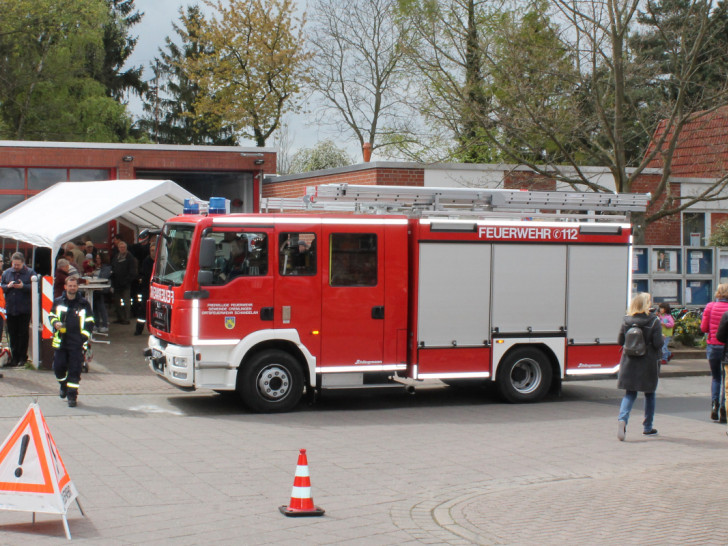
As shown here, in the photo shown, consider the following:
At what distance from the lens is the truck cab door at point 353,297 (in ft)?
38.0

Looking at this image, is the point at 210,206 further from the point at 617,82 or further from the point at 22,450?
the point at 617,82

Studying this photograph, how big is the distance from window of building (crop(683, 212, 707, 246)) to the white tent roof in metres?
12.6

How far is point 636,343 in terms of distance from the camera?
10141mm

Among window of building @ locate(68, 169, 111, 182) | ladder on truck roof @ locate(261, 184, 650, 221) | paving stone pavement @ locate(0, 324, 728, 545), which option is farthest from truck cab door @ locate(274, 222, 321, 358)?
window of building @ locate(68, 169, 111, 182)

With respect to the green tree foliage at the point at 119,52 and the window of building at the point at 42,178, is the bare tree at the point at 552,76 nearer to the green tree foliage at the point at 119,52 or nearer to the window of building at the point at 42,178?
the window of building at the point at 42,178

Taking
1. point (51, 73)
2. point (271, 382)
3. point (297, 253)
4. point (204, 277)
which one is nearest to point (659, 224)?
point (297, 253)

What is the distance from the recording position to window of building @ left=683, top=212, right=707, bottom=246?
74.5 ft

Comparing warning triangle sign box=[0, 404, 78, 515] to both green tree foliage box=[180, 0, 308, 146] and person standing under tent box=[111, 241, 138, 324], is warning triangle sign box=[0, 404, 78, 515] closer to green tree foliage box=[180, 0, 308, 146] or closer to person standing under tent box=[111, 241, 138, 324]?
person standing under tent box=[111, 241, 138, 324]

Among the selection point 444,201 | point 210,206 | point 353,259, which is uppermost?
point 444,201

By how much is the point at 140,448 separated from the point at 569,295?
6.41 m

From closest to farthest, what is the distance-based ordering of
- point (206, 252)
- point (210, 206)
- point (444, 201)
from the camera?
point (206, 252) < point (210, 206) < point (444, 201)

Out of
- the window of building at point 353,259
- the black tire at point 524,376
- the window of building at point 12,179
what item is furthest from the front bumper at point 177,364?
the window of building at point 12,179

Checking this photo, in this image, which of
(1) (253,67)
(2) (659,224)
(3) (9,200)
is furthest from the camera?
(1) (253,67)

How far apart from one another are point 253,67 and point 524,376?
32322mm
